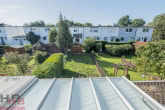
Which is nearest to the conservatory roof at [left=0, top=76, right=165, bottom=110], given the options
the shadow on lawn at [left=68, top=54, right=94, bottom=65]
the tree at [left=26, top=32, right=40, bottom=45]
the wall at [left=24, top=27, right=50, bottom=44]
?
the shadow on lawn at [left=68, top=54, right=94, bottom=65]

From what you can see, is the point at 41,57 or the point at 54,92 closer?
the point at 54,92

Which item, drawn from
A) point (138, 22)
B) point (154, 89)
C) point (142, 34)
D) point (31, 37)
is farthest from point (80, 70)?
point (138, 22)

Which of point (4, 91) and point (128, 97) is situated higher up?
point (4, 91)

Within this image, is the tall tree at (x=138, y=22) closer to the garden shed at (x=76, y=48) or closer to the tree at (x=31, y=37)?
the garden shed at (x=76, y=48)

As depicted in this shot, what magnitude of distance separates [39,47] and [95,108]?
19.0 metres

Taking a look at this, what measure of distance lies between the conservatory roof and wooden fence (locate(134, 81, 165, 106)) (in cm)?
116

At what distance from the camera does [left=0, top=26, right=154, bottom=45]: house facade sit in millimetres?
24469

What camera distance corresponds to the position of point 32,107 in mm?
2123

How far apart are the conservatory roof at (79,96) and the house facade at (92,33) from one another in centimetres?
2206

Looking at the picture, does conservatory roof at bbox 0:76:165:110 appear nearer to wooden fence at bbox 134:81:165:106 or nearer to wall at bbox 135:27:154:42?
wooden fence at bbox 134:81:165:106

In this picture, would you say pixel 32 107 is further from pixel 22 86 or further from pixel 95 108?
pixel 95 108

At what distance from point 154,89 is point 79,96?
12.8ft

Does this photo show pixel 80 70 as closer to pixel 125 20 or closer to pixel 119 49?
pixel 119 49

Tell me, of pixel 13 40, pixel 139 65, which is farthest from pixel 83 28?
pixel 13 40
